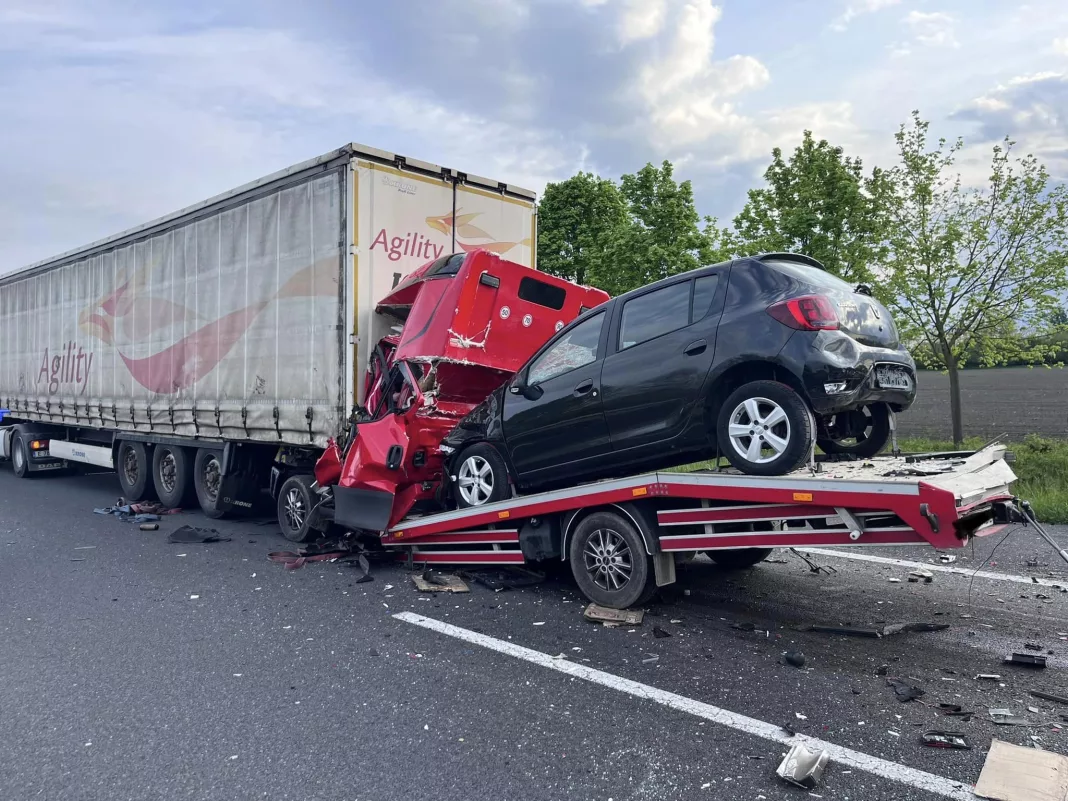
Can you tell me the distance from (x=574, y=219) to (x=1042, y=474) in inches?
673

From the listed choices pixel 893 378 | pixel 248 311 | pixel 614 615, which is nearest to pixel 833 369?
pixel 893 378

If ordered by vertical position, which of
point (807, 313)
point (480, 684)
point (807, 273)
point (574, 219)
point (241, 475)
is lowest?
point (480, 684)

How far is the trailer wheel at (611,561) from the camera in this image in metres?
5.08

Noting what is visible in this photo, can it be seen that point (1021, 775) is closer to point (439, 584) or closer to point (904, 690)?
point (904, 690)

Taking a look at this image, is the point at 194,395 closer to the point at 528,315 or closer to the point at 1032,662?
the point at 528,315

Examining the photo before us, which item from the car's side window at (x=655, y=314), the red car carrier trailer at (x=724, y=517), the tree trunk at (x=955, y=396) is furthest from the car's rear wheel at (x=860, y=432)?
the tree trunk at (x=955, y=396)

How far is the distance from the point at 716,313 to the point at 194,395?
7031 mm

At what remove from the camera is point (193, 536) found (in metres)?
8.21

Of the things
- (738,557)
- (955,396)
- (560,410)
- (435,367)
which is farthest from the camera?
(955,396)

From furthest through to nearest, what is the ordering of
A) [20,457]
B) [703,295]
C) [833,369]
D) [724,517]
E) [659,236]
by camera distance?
[659,236] < [20,457] < [703,295] < [724,517] < [833,369]

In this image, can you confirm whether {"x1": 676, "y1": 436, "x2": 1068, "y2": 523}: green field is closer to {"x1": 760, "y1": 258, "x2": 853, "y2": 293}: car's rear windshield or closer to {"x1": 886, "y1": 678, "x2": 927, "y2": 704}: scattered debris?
{"x1": 760, "y1": 258, "x2": 853, "y2": 293}: car's rear windshield

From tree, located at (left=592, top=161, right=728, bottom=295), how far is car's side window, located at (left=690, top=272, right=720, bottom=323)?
12398 mm

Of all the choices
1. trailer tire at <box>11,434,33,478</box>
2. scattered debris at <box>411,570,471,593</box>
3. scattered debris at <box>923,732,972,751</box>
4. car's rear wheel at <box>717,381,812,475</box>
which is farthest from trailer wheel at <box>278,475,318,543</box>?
trailer tire at <box>11,434,33,478</box>

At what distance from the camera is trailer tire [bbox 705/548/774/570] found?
20.7 feet
